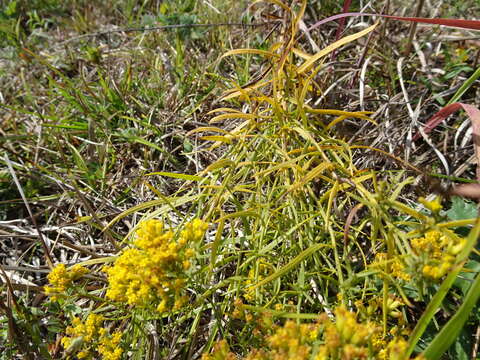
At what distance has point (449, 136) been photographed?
5.78 feet

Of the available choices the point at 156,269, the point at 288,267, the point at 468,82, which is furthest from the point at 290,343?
the point at 468,82

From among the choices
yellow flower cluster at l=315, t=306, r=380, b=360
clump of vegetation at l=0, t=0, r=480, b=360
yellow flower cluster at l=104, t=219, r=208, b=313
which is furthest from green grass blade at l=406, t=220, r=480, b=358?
yellow flower cluster at l=104, t=219, r=208, b=313

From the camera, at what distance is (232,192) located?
1.37m

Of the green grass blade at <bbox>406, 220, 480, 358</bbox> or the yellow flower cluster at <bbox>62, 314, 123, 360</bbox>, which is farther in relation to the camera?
the yellow flower cluster at <bbox>62, 314, 123, 360</bbox>

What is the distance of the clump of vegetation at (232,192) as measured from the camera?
107 centimetres

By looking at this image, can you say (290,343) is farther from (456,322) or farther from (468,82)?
(468,82)

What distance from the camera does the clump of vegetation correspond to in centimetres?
107

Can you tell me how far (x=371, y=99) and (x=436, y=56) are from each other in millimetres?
448

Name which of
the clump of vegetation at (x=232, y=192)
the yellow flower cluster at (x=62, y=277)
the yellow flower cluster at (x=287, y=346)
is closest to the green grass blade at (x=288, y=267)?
the clump of vegetation at (x=232, y=192)

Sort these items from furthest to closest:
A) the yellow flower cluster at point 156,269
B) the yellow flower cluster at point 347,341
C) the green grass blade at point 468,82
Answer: the green grass blade at point 468,82 < the yellow flower cluster at point 156,269 < the yellow flower cluster at point 347,341

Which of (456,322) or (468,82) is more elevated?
(468,82)

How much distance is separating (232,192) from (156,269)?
432 mm

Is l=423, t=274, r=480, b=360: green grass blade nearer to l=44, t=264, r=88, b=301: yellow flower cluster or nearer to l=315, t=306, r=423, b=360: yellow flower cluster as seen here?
l=315, t=306, r=423, b=360: yellow flower cluster

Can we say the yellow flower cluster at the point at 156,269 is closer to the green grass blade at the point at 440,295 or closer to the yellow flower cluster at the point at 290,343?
the yellow flower cluster at the point at 290,343
